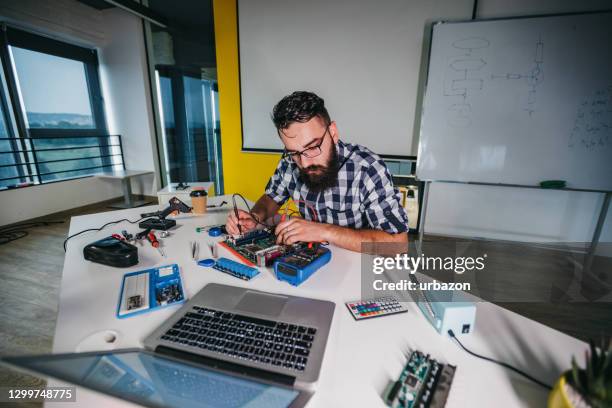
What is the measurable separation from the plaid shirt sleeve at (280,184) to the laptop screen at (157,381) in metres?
1.02

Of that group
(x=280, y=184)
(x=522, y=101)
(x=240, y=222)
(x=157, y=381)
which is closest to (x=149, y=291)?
(x=157, y=381)

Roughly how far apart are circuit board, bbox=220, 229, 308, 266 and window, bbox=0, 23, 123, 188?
11.4 ft

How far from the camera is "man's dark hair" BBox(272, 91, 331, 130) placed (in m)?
1.08

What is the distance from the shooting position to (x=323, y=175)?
1222mm

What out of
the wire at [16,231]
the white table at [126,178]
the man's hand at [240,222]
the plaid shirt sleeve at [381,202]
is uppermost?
the plaid shirt sleeve at [381,202]

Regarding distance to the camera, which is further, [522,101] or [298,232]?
[522,101]

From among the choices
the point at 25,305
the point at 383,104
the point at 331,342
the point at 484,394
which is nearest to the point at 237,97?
the point at 383,104

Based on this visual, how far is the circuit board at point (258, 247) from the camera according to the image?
958 mm

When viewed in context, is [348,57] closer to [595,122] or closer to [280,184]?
[280,184]

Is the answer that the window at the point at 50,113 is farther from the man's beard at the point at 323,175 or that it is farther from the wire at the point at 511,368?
the wire at the point at 511,368

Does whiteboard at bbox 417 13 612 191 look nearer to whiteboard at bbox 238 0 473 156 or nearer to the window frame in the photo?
whiteboard at bbox 238 0 473 156

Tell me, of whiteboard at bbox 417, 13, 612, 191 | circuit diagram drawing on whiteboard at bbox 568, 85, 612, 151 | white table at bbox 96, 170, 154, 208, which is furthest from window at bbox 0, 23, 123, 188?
circuit diagram drawing on whiteboard at bbox 568, 85, 612, 151

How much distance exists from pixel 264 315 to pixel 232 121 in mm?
2752

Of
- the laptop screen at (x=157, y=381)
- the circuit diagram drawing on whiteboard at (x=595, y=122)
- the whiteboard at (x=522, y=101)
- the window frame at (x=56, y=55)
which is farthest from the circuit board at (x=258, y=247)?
the window frame at (x=56, y=55)
